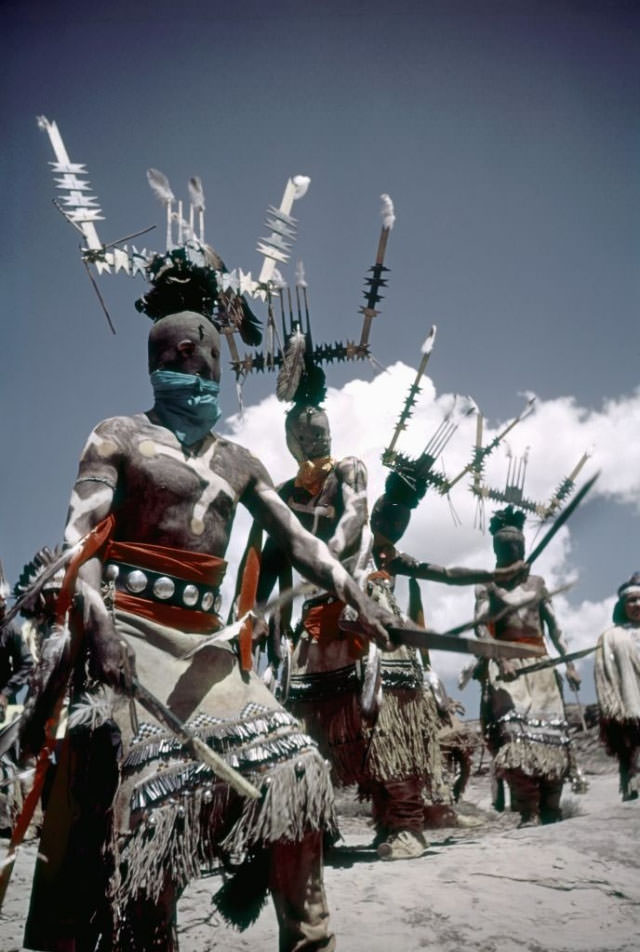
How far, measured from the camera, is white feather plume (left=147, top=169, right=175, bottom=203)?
403 centimetres

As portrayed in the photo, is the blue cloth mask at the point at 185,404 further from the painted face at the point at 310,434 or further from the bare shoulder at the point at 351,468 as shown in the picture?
the painted face at the point at 310,434

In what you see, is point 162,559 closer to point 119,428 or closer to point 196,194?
point 119,428

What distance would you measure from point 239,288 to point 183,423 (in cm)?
96

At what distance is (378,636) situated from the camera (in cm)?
260

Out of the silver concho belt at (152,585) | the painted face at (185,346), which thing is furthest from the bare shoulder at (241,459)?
the silver concho belt at (152,585)

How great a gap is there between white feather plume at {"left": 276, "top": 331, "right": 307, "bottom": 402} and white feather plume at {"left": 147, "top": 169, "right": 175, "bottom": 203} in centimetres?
146

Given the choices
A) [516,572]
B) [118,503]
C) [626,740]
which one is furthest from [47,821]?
[626,740]

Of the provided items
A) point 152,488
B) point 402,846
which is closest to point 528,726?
point 402,846

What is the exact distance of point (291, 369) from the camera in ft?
17.1

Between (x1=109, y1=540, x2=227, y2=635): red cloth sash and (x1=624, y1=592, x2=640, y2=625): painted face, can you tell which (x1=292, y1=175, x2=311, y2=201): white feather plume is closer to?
(x1=109, y1=540, x2=227, y2=635): red cloth sash

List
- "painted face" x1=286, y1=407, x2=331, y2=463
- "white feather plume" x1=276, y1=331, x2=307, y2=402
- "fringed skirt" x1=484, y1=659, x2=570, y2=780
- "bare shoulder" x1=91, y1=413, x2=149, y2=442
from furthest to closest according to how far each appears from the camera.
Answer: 1. "fringed skirt" x1=484, y1=659, x2=570, y2=780
2. "painted face" x1=286, y1=407, x2=331, y2=463
3. "white feather plume" x1=276, y1=331, x2=307, y2=402
4. "bare shoulder" x1=91, y1=413, x2=149, y2=442

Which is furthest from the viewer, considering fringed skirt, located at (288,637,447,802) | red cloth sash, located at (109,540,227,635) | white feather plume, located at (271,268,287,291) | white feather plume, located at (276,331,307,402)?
white feather plume, located at (276,331,307,402)

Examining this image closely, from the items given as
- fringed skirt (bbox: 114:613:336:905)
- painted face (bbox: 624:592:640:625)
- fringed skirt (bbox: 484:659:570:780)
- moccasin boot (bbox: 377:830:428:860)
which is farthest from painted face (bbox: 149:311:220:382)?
painted face (bbox: 624:592:640:625)

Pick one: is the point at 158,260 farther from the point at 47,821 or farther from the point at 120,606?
the point at 47,821
